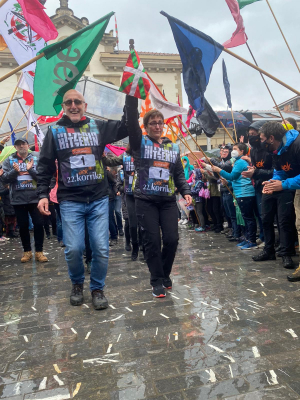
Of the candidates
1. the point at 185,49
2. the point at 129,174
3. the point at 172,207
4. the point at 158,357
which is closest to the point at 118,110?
the point at 129,174

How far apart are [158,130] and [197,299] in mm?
1984

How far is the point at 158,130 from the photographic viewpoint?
439cm

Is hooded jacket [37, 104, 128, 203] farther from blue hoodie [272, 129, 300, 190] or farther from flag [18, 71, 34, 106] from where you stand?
flag [18, 71, 34, 106]

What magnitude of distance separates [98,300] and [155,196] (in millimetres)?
1306

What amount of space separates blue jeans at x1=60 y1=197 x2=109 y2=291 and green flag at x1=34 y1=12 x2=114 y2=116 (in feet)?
4.39

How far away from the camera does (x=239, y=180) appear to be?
7.05 meters

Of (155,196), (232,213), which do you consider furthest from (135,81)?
(232,213)

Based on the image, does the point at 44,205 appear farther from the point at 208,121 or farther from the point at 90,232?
the point at 208,121

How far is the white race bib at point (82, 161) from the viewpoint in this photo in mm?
3904

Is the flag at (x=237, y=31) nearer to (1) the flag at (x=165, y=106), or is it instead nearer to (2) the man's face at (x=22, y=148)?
(1) the flag at (x=165, y=106)

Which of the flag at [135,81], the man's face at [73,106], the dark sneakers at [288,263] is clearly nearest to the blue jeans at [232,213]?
the dark sneakers at [288,263]

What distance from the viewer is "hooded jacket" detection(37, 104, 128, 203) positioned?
12.8 ft

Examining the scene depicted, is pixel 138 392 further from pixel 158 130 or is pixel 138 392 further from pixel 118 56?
pixel 118 56

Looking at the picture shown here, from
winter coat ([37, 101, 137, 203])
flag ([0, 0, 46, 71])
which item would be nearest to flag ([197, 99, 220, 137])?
winter coat ([37, 101, 137, 203])
